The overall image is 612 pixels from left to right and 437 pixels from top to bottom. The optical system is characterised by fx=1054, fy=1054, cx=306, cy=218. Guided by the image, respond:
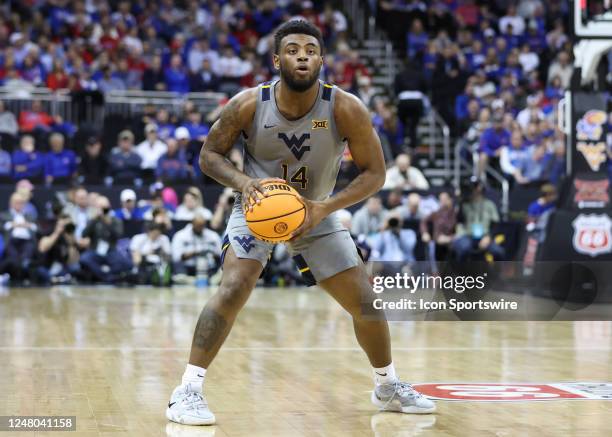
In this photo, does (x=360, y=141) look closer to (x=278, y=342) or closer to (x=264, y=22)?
(x=278, y=342)

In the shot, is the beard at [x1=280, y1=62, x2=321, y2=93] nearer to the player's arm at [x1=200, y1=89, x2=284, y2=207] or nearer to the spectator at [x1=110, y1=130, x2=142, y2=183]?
the player's arm at [x1=200, y1=89, x2=284, y2=207]

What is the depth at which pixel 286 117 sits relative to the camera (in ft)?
19.2

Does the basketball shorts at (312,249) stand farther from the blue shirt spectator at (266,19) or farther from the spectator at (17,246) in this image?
the blue shirt spectator at (266,19)

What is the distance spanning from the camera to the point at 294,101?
19.1ft

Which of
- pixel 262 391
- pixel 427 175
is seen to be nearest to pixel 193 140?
pixel 427 175

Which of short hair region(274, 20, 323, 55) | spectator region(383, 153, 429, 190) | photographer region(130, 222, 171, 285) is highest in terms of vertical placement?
short hair region(274, 20, 323, 55)

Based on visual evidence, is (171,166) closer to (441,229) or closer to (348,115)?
(441,229)

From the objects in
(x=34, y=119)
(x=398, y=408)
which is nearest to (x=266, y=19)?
(x=34, y=119)

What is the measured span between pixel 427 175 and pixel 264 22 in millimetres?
6032

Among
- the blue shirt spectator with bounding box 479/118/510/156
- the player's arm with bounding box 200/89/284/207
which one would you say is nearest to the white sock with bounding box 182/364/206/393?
the player's arm with bounding box 200/89/284/207

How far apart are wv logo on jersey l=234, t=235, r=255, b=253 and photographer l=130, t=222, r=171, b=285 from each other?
35.0ft

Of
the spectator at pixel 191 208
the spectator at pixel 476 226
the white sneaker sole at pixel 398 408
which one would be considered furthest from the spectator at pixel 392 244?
the white sneaker sole at pixel 398 408

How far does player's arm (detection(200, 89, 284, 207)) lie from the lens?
5824 millimetres

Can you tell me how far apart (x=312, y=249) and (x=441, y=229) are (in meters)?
11.3
